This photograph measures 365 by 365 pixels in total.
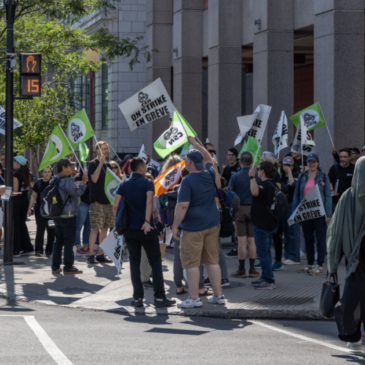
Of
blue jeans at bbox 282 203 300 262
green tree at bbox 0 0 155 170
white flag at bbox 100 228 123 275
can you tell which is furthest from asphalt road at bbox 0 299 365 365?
green tree at bbox 0 0 155 170

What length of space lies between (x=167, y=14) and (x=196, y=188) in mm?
18259

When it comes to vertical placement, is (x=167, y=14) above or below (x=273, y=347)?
above

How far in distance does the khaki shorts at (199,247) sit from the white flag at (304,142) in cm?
452

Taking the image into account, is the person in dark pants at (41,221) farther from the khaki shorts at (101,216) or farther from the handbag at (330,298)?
the handbag at (330,298)

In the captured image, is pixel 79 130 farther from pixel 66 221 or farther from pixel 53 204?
pixel 66 221

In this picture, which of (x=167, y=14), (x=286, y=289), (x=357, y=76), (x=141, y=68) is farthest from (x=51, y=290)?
(x=141, y=68)

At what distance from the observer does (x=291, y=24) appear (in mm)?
17344

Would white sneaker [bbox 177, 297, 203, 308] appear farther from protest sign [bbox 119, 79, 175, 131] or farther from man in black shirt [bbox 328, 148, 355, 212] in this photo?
man in black shirt [bbox 328, 148, 355, 212]

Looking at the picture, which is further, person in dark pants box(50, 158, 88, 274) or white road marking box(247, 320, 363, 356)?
person in dark pants box(50, 158, 88, 274)

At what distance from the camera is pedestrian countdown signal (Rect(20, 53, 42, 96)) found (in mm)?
11984

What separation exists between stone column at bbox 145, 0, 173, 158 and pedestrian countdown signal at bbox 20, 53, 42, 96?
508 inches

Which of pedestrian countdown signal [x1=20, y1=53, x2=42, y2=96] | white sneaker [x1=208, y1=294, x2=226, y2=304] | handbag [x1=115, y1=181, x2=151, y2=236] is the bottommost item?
white sneaker [x1=208, y1=294, x2=226, y2=304]

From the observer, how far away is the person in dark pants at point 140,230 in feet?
27.5

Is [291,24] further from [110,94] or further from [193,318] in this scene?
[110,94]
